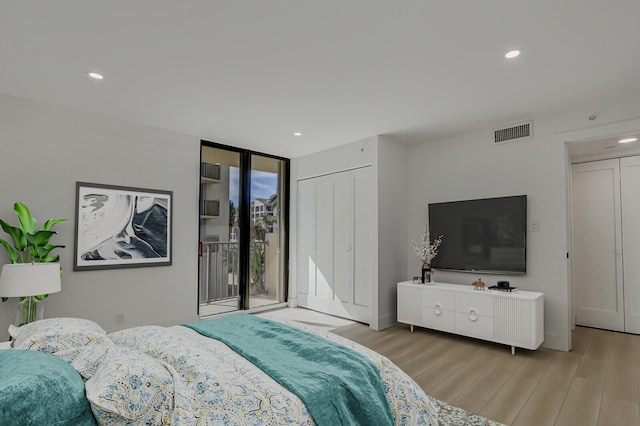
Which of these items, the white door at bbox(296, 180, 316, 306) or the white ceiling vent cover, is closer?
the white ceiling vent cover

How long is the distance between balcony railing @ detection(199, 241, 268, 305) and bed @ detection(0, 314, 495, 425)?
302 cm

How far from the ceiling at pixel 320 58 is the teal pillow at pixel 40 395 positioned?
1.97 metres

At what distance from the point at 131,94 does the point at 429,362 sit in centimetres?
387

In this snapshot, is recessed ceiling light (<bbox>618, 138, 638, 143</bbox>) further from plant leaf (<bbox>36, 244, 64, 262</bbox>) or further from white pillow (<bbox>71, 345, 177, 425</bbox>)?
plant leaf (<bbox>36, 244, 64, 262</bbox>)

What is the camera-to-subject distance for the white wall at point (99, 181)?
338 cm

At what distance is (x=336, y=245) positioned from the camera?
5219 millimetres

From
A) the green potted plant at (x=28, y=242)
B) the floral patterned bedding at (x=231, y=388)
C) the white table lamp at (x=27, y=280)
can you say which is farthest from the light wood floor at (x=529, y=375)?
the green potted plant at (x=28, y=242)

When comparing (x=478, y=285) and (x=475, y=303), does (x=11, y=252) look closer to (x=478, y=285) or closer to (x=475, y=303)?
(x=475, y=303)

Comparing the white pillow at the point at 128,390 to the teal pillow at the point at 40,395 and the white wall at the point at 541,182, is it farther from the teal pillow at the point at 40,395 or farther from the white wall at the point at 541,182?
the white wall at the point at 541,182

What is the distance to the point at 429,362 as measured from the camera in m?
3.36

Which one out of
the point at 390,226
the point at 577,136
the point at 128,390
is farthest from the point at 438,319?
the point at 128,390

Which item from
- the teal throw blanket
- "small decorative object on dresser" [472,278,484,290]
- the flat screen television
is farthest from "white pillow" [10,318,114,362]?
the flat screen television

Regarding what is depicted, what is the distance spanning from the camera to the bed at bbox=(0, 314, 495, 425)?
1056 mm

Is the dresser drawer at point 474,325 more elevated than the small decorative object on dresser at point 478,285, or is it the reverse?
the small decorative object on dresser at point 478,285
